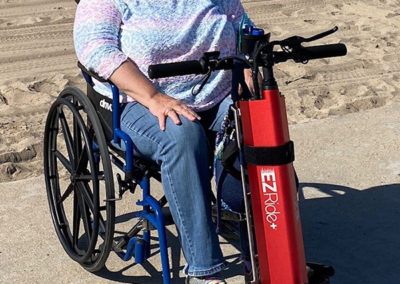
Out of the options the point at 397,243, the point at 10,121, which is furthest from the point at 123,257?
the point at 10,121

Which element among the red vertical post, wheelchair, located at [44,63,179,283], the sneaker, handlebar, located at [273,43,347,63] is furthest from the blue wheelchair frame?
handlebar, located at [273,43,347,63]

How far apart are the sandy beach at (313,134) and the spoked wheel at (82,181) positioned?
120 millimetres

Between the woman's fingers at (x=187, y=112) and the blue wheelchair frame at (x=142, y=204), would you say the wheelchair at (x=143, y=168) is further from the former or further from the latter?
the woman's fingers at (x=187, y=112)

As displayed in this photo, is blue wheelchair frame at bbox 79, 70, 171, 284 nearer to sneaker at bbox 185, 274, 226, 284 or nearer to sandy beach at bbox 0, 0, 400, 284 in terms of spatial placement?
sneaker at bbox 185, 274, 226, 284

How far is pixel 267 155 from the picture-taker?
2.35 metres

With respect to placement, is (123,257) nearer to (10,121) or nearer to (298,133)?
(298,133)

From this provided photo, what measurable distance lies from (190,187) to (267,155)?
0.45 metres

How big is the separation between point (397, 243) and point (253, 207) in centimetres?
122

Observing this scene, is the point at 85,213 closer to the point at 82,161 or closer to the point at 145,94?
the point at 82,161

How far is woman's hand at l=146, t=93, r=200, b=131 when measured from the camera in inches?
109

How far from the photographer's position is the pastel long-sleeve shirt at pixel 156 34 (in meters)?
2.94

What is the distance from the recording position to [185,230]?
9.05ft

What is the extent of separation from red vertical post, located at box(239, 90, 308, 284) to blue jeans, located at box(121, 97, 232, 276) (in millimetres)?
305

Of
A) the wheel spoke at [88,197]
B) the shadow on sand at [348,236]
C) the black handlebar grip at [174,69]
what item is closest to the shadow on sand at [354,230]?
the shadow on sand at [348,236]
